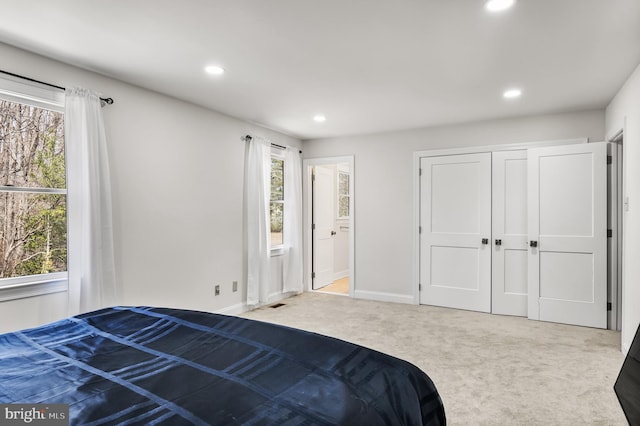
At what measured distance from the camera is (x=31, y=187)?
2746 mm

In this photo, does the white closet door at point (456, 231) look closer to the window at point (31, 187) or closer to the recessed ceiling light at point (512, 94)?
the recessed ceiling light at point (512, 94)

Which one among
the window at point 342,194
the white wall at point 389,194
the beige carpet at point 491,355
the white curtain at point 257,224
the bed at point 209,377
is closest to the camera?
the bed at point 209,377

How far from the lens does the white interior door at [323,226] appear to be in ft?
20.1

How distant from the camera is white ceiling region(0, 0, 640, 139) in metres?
2.18

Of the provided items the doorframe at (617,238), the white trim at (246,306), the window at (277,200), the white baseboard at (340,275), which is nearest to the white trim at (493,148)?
the doorframe at (617,238)

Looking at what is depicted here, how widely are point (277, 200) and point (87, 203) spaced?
288 cm

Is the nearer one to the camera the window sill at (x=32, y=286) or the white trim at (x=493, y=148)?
the window sill at (x=32, y=286)

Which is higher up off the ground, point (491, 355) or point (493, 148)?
point (493, 148)

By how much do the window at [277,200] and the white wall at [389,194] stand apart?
2.70ft

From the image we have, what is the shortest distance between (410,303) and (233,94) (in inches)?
140

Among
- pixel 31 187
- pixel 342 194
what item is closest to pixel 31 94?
pixel 31 187

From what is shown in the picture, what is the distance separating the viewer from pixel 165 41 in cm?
256

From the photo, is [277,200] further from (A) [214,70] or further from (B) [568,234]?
(B) [568,234]

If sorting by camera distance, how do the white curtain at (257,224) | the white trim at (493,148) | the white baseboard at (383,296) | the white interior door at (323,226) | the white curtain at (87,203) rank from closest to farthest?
the white curtain at (87,203), the white trim at (493,148), the white curtain at (257,224), the white baseboard at (383,296), the white interior door at (323,226)
